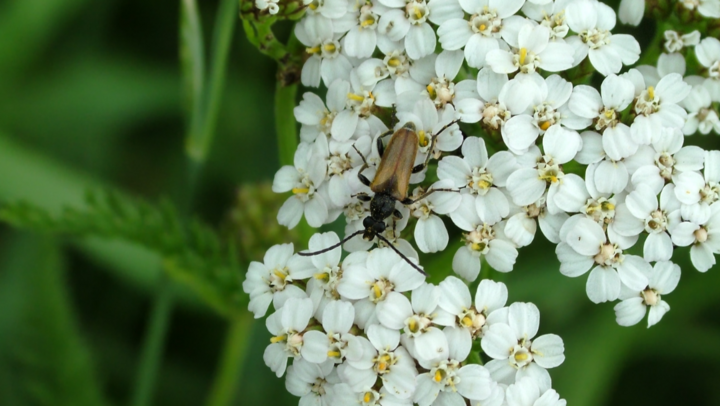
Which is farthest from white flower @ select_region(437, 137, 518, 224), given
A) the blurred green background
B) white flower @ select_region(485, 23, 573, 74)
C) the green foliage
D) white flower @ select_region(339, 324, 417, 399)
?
the blurred green background

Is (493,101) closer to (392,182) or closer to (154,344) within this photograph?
(392,182)

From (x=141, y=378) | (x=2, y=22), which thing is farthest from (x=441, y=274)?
(x=2, y=22)

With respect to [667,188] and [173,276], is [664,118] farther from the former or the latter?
[173,276]

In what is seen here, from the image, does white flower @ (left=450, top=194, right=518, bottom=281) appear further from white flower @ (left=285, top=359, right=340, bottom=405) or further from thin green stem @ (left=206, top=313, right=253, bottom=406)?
thin green stem @ (left=206, top=313, right=253, bottom=406)

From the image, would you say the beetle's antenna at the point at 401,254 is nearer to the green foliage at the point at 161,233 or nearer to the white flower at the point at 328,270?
the white flower at the point at 328,270

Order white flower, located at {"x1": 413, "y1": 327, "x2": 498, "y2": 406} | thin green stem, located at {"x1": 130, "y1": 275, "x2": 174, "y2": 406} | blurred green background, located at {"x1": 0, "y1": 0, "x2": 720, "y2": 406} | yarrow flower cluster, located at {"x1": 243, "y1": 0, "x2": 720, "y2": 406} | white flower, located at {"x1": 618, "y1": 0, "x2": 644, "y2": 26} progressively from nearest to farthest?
white flower, located at {"x1": 413, "y1": 327, "x2": 498, "y2": 406} < yarrow flower cluster, located at {"x1": 243, "y1": 0, "x2": 720, "y2": 406} < white flower, located at {"x1": 618, "y1": 0, "x2": 644, "y2": 26} < thin green stem, located at {"x1": 130, "y1": 275, "x2": 174, "y2": 406} < blurred green background, located at {"x1": 0, "y1": 0, "x2": 720, "y2": 406}
